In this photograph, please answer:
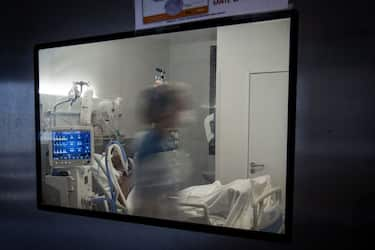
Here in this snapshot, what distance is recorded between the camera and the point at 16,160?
149cm

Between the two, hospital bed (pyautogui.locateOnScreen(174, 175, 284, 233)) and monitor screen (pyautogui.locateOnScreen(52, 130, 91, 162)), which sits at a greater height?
monitor screen (pyautogui.locateOnScreen(52, 130, 91, 162))

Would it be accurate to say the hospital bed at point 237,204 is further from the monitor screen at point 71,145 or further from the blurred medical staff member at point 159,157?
the monitor screen at point 71,145

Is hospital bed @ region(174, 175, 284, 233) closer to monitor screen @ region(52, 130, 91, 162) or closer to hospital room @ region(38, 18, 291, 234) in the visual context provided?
hospital room @ region(38, 18, 291, 234)

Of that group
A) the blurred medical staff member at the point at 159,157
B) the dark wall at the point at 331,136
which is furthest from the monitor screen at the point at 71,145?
the dark wall at the point at 331,136

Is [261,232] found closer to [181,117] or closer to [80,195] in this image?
[181,117]

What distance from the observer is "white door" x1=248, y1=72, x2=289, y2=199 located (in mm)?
976

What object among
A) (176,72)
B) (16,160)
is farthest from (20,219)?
(176,72)

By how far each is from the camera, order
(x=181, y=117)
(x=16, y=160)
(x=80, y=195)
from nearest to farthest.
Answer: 1. (x=181, y=117)
2. (x=80, y=195)
3. (x=16, y=160)

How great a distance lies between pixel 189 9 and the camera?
42.9 inches

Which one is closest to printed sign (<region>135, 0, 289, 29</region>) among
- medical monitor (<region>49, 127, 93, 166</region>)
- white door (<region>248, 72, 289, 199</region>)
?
white door (<region>248, 72, 289, 199</region>)

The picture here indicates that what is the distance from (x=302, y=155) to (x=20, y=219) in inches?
62.2

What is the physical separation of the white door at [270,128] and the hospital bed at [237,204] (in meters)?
0.05

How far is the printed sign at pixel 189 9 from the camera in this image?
3.25 feet

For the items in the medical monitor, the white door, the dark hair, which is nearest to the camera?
the white door
